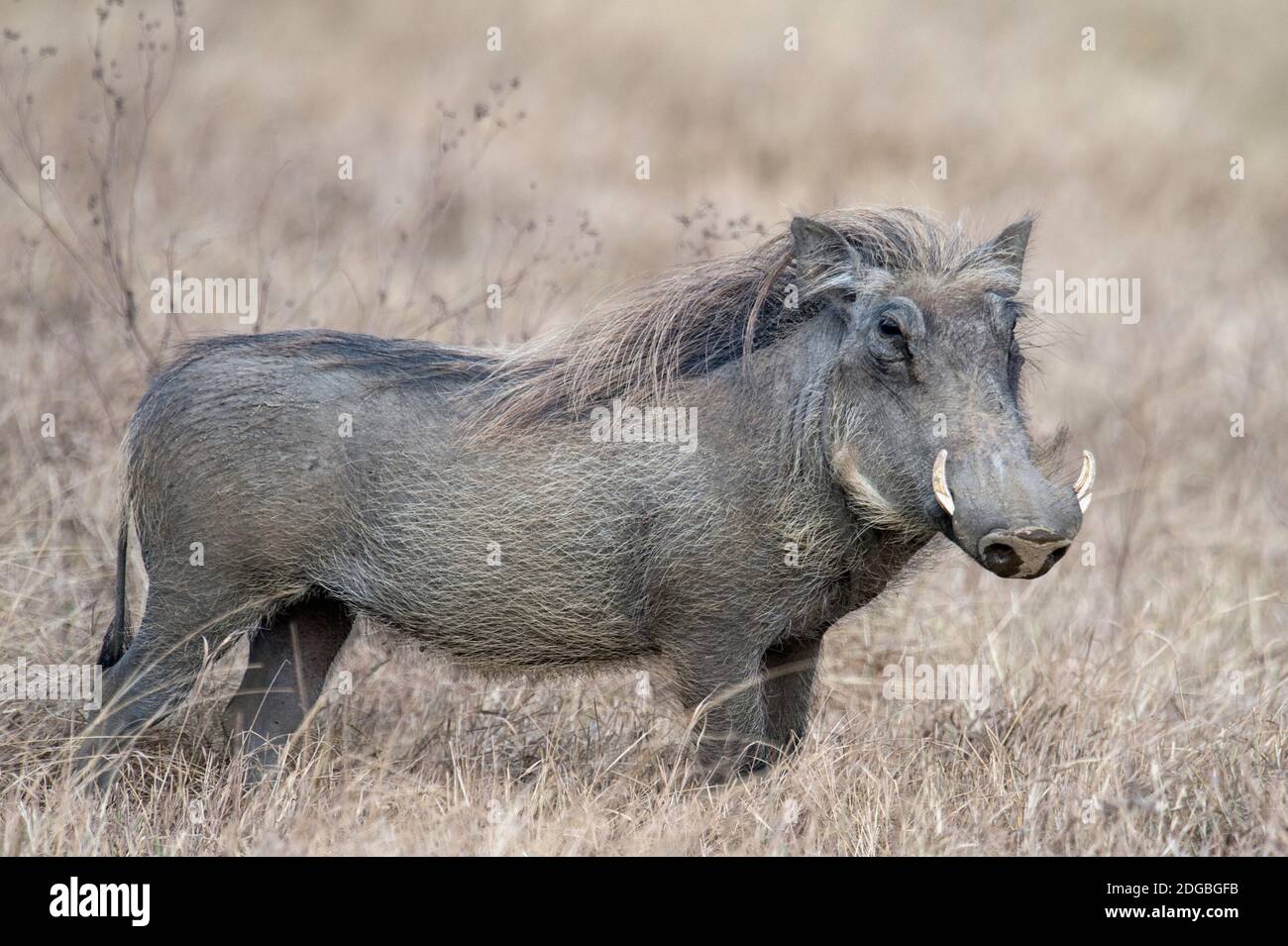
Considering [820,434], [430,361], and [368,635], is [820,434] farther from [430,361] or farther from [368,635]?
[368,635]

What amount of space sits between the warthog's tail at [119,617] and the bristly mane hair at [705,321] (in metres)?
1.05

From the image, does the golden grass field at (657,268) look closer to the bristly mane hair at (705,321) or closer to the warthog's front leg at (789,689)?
the warthog's front leg at (789,689)

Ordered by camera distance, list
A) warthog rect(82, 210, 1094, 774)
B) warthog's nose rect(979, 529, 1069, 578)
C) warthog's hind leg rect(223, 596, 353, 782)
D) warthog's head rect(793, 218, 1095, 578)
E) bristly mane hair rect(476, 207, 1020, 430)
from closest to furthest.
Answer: warthog's nose rect(979, 529, 1069, 578) < warthog's head rect(793, 218, 1095, 578) < warthog rect(82, 210, 1094, 774) < bristly mane hair rect(476, 207, 1020, 430) < warthog's hind leg rect(223, 596, 353, 782)

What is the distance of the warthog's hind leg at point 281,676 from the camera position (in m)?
4.37

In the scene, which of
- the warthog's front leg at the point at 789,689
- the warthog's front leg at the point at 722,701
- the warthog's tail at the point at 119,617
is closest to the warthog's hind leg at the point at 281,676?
the warthog's tail at the point at 119,617

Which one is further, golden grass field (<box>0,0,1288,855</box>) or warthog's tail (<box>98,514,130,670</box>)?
warthog's tail (<box>98,514,130,670</box>)

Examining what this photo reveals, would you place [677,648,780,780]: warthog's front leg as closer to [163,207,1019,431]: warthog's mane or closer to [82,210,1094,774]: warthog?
[82,210,1094,774]: warthog

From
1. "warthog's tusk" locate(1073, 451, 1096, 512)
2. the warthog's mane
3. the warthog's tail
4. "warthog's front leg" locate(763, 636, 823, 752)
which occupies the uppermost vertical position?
the warthog's mane

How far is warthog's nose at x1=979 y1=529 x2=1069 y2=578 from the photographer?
3.41 meters

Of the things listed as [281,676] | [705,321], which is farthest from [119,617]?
[705,321]

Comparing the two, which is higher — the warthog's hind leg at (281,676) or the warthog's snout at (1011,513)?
the warthog's snout at (1011,513)

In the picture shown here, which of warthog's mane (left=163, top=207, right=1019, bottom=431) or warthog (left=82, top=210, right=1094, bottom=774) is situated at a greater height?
warthog's mane (left=163, top=207, right=1019, bottom=431)

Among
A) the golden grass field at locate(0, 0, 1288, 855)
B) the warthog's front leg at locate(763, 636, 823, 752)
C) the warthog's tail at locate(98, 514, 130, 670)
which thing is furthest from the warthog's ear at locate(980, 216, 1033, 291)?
the warthog's tail at locate(98, 514, 130, 670)

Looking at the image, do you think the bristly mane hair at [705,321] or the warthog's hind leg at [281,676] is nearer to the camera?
the bristly mane hair at [705,321]
